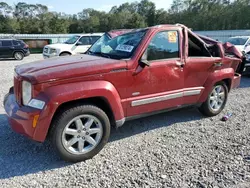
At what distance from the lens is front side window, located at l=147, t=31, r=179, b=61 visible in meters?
3.69

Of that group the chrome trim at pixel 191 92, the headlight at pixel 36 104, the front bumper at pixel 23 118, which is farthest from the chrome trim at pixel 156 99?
the front bumper at pixel 23 118

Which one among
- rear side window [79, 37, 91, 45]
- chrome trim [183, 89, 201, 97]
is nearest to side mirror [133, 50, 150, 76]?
chrome trim [183, 89, 201, 97]

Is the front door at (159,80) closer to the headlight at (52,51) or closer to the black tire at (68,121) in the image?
the black tire at (68,121)

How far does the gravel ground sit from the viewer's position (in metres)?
2.78

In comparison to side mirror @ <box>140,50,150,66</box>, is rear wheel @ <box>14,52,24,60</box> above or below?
below

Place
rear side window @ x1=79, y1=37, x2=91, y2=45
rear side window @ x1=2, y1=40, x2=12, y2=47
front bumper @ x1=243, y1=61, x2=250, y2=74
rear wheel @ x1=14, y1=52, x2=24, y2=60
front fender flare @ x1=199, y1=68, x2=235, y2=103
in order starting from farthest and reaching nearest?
rear wheel @ x1=14, y1=52, x2=24, y2=60 < rear side window @ x1=2, y1=40, x2=12, y2=47 < rear side window @ x1=79, y1=37, x2=91, y2=45 < front bumper @ x1=243, y1=61, x2=250, y2=74 < front fender flare @ x1=199, y1=68, x2=235, y2=103

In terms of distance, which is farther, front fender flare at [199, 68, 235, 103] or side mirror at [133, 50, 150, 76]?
front fender flare at [199, 68, 235, 103]

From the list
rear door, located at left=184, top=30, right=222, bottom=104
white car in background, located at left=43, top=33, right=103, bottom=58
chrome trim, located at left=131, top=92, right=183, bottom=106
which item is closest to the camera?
chrome trim, located at left=131, top=92, right=183, bottom=106

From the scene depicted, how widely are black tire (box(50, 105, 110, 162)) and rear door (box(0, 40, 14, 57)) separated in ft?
50.7

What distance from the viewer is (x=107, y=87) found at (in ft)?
10.4

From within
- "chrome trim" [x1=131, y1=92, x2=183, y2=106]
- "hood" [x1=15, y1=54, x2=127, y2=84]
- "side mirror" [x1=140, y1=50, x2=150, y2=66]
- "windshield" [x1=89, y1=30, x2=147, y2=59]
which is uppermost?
"windshield" [x1=89, y1=30, x2=147, y2=59]

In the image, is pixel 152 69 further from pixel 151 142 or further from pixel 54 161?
pixel 54 161

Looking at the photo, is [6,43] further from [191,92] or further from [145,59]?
[191,92]

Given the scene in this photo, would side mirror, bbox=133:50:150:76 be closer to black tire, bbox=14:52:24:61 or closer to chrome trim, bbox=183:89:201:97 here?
chrome trim, bbox=183:89:201:97
